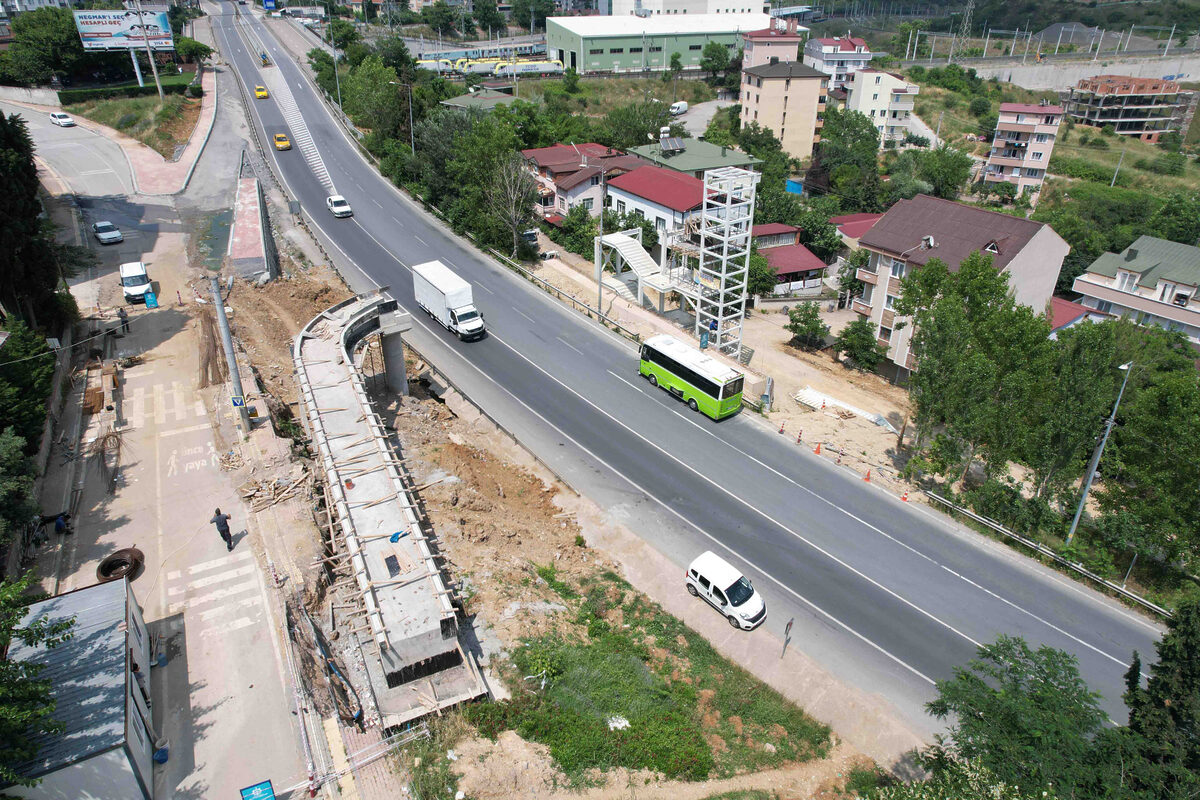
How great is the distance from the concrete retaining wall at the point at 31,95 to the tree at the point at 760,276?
86029 mm

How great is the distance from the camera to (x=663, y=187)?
6266 cm

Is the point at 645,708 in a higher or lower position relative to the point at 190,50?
lower

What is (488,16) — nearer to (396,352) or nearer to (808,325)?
(808,325)

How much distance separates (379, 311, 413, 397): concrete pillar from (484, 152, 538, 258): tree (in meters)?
21.8

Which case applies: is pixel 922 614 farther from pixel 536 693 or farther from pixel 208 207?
pixel 208 207

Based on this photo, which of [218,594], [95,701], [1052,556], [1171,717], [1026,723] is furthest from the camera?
[1052,556]

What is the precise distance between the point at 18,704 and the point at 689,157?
69.9 metres

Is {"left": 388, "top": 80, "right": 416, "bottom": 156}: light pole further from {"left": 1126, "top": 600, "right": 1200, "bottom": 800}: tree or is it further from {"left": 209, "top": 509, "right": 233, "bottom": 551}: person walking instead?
{"left": 1126, "top": 600, "right": 1200, "bottom": 800}: tree

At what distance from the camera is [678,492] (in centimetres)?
3238

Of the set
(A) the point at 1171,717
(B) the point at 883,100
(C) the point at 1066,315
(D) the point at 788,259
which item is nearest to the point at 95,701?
(A) the point at 1171,717

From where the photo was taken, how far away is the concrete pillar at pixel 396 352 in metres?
37.6

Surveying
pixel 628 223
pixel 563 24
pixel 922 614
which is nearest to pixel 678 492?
pixel 922 614

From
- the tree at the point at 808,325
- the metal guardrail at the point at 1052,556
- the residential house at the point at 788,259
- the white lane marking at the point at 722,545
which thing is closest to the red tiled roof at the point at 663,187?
the residential house at the point at 788,259

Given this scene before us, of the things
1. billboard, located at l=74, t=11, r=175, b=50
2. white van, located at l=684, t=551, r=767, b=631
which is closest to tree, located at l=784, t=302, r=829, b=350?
white van, located at l=684, t=551, r=767, b=631
